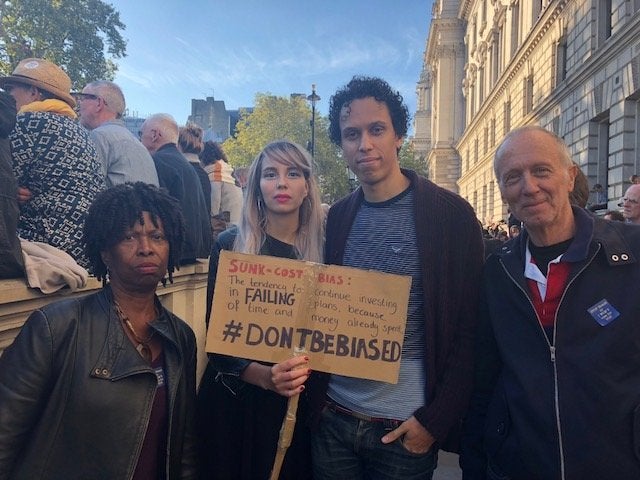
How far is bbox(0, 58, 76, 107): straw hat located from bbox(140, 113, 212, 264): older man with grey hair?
1.30m

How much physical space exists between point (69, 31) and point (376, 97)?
3065 centimetres

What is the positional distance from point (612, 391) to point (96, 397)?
187 centimetres

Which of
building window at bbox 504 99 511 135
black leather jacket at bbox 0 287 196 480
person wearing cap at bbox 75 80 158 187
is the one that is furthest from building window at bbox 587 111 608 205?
black leather jacket at bbox 0 287 196 480

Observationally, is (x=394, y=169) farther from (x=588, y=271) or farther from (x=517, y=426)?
(x=517, y=426)

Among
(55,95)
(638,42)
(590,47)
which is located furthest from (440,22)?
(55,95)

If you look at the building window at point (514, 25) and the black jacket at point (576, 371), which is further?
the building window at point (514, 25)

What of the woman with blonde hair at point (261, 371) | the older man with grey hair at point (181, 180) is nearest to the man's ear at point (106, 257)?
the woman with blonde hair at point (261, 371)

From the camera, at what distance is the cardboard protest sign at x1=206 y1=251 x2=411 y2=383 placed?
212 cm

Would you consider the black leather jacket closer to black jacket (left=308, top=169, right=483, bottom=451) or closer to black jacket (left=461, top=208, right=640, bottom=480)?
black jacket (left=308, top=169, right=483, bottom=451)

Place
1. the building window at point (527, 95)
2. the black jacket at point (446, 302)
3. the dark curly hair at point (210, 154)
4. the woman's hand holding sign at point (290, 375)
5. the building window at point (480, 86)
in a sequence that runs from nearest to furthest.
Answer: the woman's hand holding sign at point (290, 375)
the black jacket at point (446, 302)
the dark curly hair at point (210, 154)
the building window at point (527, 95)
the building window at point (480, 86)

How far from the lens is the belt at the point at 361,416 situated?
2.22 meters

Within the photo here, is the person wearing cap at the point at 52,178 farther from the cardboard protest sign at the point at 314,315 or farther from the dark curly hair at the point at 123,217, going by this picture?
the cardboard protest sign at the point at 314,315

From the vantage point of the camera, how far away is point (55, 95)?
3166 mm

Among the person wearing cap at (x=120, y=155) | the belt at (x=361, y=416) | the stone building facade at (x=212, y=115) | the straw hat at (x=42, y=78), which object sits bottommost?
the belt at (x=361, y=416)
